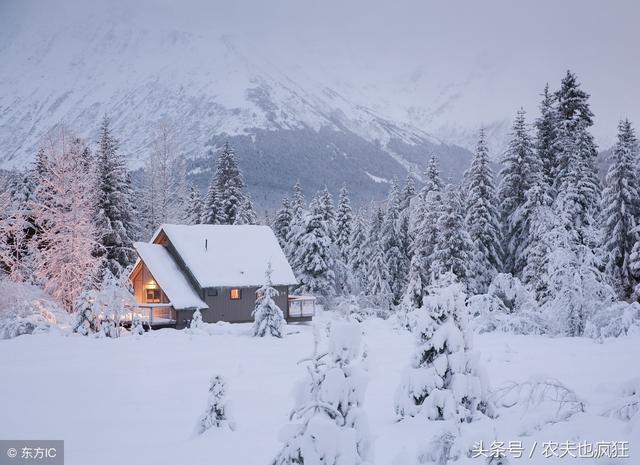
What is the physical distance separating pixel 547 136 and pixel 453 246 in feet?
36.2

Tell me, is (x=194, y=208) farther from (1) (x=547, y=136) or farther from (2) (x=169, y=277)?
(1) (x=547, y=136)

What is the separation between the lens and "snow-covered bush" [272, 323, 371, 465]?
4.24 metres

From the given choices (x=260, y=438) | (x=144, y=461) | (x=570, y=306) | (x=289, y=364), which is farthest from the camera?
(x=570, y=306)

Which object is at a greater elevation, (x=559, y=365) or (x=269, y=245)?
(x=269, y=245)

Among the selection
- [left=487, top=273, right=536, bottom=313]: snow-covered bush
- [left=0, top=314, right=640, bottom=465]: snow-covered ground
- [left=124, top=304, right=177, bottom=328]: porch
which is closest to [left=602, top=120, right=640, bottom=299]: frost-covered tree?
[left=487, top=273, right=536, bottom=313]: snow-covered bush

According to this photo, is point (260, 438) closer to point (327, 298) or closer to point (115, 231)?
point (115, 231)

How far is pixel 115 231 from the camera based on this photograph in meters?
37.9

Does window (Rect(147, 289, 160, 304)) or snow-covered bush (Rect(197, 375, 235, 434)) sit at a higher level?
window (Rect(147, 289, 160, 304))

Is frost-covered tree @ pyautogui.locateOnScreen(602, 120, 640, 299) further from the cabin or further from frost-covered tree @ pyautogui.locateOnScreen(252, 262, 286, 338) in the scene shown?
frost-covered tree @ pyautogui.locateOnScreen(252, 262, 286, 338)

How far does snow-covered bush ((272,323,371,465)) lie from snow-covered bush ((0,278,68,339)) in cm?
2149

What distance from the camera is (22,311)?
23156 mm

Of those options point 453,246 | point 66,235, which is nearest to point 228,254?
point 66,235

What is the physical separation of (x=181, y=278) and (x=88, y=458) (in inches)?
1098

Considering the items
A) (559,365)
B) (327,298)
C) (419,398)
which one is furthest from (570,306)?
(327,298)
